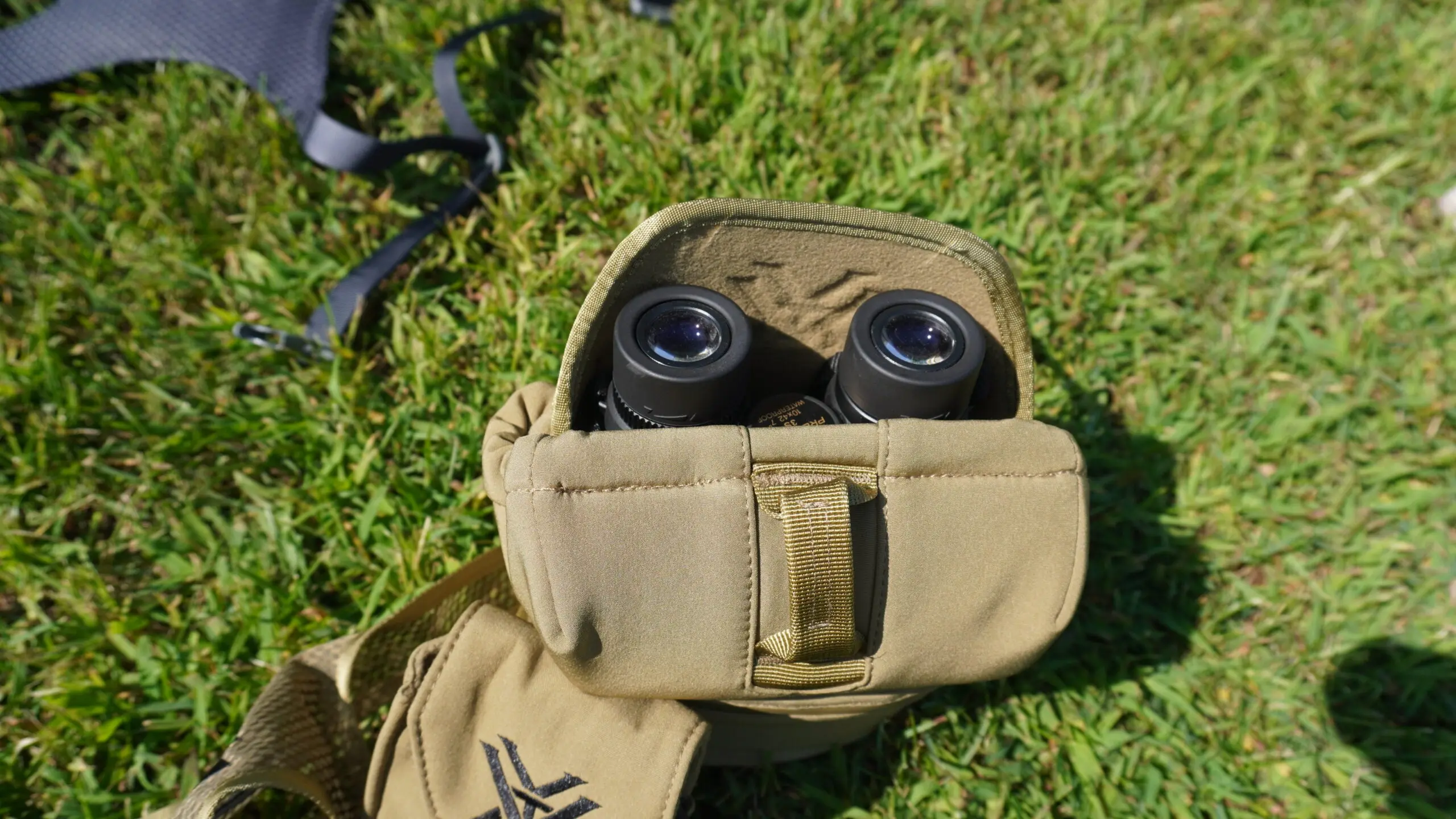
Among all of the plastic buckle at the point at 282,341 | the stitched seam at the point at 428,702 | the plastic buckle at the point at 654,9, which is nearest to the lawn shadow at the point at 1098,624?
the stitched seam at the point at 428,702

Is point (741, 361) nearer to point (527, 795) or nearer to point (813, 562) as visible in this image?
point (813, 562)

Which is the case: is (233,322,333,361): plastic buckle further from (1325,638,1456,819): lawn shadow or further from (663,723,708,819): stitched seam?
(1325,638,1456,819): lawn shadow

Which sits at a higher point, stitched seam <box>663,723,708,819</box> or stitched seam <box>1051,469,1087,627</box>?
stitched seam <box>1051,469,1087,627</box>

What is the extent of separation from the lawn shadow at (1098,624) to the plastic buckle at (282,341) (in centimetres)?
140

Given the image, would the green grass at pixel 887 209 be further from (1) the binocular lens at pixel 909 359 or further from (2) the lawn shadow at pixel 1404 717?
(1) the binocular lens at pixel 909 359

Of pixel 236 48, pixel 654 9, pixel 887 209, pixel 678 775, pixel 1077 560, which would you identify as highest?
pixel 654 9

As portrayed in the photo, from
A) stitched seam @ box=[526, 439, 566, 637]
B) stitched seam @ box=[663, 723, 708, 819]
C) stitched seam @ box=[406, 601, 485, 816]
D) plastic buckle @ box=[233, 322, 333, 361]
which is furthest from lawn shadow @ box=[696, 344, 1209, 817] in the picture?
plastic buckle @ box=[233, 322, 333, 361]

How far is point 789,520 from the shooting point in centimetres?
136

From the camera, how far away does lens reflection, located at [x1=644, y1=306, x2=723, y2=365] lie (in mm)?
1477

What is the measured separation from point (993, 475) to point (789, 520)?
1.22ft

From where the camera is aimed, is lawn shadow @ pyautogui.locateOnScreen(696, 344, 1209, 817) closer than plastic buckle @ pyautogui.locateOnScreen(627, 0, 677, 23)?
Yes

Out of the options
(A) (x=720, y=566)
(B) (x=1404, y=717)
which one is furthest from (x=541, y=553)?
(B) (x=1404, y=717)

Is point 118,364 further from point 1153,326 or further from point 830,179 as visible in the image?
point 1153,326

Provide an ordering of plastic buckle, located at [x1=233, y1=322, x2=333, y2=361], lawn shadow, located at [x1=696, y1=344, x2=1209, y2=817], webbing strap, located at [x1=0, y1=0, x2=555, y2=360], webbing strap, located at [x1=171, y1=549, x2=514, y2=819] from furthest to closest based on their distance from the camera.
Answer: webbing strap, located at [x1=0, y1=0, x2=555, y2=360] → plastic buckle, located at [x1=233, y1=322, x2=333, y2=361] → lawn shadow, located at [x1=696, y1=344, x2=1209, y2=817] → webbing strap, located at [x1=171, y1=549, x2=514, y2=819]
